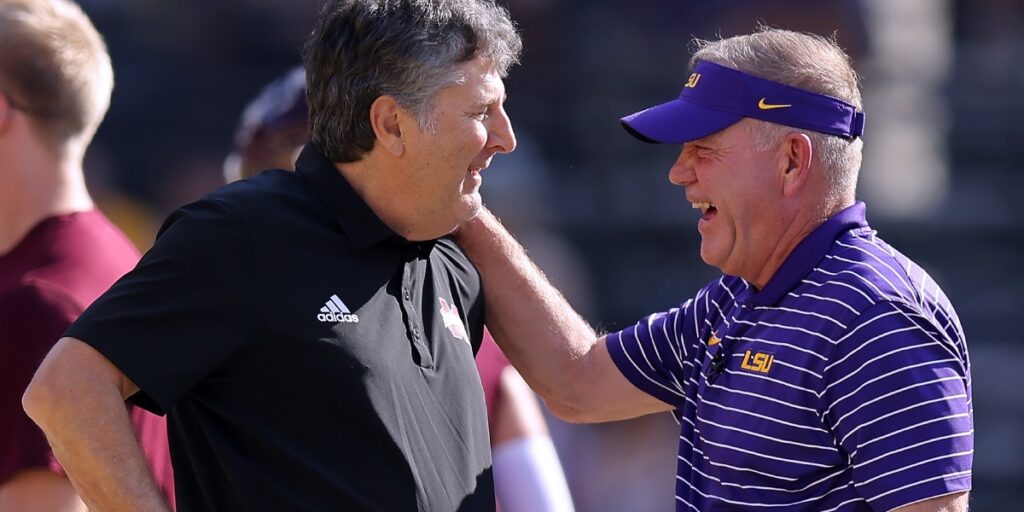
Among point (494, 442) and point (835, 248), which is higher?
point (835, 248)

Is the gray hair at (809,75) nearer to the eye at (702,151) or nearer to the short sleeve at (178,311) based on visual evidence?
the eye at (702,151)

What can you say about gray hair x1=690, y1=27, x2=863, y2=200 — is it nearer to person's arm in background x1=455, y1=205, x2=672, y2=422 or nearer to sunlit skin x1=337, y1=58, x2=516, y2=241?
sunlit skin x1=337, y1=58, x2=516, y2=241

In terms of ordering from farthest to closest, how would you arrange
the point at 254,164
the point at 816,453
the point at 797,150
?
1. the point at 254,164
2. the point at 797,150
3. the point at 816,453

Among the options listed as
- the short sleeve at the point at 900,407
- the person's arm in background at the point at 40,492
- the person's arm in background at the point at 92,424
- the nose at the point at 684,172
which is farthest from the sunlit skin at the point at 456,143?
the person's arm in background at the point at 40,492

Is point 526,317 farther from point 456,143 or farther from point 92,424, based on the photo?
point 92,424

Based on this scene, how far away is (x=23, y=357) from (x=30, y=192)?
1.64 feet

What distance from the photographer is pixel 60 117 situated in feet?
12.1

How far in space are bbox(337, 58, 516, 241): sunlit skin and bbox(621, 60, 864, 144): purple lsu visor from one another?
369 mm

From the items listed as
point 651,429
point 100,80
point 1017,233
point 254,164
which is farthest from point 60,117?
point 1017,233

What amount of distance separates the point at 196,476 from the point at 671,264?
6092 millimetres

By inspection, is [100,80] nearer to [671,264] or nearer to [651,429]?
[651,429]

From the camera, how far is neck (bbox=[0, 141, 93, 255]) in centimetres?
365

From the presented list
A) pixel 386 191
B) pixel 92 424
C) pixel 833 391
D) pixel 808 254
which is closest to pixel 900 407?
pixel 833 391

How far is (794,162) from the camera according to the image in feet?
10.2
